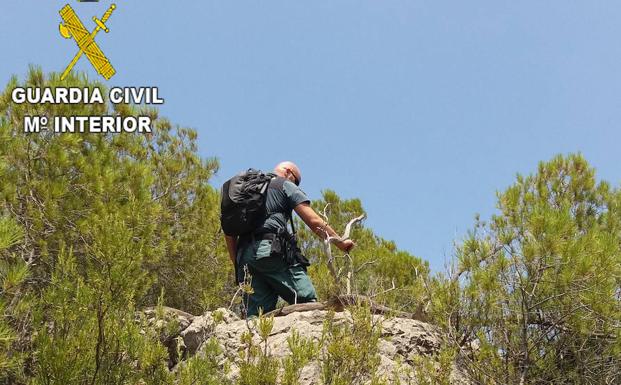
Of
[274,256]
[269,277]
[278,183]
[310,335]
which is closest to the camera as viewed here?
[310,335]

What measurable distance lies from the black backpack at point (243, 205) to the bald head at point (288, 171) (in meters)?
0.34

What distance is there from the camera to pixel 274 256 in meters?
4.69

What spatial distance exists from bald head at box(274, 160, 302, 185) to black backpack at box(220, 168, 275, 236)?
0.34 m

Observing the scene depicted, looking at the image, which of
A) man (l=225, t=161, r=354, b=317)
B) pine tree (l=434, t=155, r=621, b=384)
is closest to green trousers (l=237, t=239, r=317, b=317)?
man (l=225, t=161, r=354, b=317)

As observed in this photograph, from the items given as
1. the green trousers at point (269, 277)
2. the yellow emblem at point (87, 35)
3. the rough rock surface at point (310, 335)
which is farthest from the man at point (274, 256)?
the yellow emblem at point (87, 35)

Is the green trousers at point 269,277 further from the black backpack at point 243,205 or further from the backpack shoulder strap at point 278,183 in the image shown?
the backpack shoulder strap at point 278,183

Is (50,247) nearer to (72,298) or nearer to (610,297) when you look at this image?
(72,298)

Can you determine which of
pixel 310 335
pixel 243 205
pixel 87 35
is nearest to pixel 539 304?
pixel 310 335

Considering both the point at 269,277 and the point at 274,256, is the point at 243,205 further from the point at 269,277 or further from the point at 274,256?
the point at 269,277

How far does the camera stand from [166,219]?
945cm

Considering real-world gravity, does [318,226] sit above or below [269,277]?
above

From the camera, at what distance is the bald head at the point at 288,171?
5227mm

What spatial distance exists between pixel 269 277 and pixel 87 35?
4745 mm

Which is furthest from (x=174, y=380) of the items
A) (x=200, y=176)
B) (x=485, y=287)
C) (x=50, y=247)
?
(x=200, y=176)
